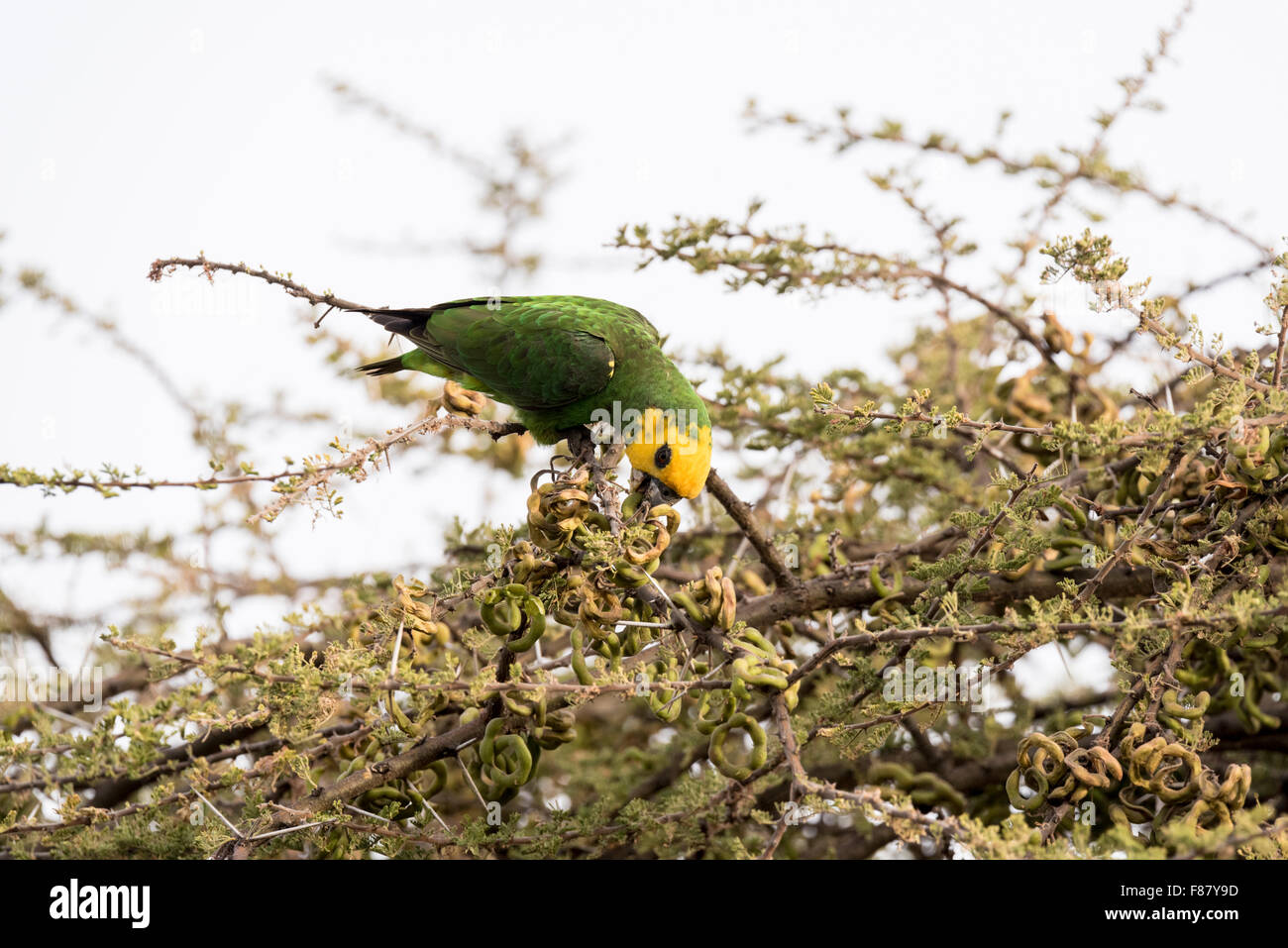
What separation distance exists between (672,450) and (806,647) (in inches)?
40.6

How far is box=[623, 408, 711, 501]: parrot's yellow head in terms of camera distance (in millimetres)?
2674

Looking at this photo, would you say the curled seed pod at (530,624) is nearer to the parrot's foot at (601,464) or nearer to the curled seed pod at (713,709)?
the parrot's foot at (601,464)

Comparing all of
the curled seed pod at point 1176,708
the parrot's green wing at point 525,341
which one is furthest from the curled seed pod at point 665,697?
the parrot's green wing at point 525,341

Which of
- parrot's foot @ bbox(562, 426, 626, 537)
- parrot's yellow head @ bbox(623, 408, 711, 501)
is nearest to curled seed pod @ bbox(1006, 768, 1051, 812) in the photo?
parrot's foot @ bbox(562, 426, 626, 537)

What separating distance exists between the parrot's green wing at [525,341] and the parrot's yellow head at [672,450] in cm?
28

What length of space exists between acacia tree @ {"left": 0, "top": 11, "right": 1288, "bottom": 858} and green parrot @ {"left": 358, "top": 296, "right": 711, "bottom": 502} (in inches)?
9.5

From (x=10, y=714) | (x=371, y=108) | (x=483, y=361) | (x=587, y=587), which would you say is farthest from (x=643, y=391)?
(x=371, y=108)

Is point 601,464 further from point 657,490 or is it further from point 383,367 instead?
point 383,367

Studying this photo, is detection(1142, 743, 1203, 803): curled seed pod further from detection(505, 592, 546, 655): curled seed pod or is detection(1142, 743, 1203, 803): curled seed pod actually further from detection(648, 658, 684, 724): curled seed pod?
detection(505, 592, 546, 655): curled seed pod

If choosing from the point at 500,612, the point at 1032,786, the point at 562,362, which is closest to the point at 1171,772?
the point at 1032,786

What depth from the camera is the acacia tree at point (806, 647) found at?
1808mm
